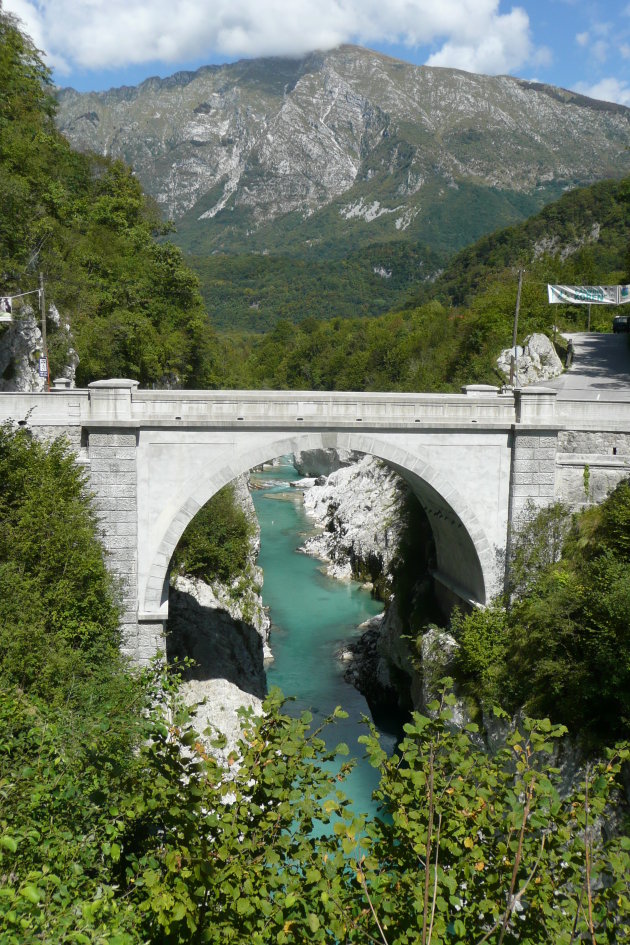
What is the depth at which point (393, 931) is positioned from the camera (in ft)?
19.1

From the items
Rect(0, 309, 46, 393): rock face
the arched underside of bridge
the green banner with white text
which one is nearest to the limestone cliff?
the arched underside of bridge

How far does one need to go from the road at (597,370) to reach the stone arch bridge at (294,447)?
6848 mm

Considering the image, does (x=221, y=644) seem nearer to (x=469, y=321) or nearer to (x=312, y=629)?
(x=312, y=629)

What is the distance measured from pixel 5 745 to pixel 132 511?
875 cm

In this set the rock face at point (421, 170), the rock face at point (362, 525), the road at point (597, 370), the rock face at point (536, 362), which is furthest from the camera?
the rock face at point (421, 170)

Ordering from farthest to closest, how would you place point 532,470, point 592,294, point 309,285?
point 309,285 < point 592,294 < point 532,470

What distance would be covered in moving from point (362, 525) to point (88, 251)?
59.4 ft

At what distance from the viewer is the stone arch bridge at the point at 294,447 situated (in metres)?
16.6

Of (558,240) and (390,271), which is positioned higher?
(390,271)

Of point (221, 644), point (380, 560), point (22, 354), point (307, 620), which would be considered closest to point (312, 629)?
point (307, 620)

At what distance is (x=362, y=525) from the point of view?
36.8m

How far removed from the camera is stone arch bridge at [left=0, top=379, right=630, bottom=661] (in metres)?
A: 16.6

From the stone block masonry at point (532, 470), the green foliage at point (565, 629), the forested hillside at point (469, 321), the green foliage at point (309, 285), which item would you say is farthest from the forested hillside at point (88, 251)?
the green foliage at point (309, 285)

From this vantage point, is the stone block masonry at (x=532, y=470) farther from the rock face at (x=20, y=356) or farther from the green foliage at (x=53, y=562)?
the rock face at (x=20, y=356)
